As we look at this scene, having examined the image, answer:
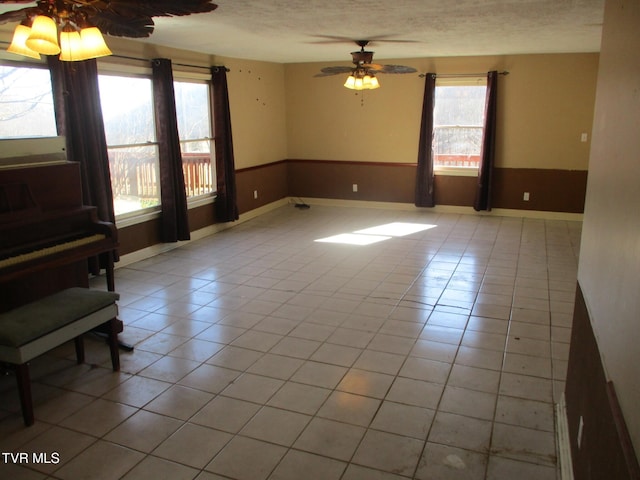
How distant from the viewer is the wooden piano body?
121 inches

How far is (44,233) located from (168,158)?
100 inches

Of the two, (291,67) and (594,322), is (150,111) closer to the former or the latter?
(291,67)

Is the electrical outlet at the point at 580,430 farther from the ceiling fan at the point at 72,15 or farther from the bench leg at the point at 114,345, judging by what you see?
the bench leg at the point at 114,345

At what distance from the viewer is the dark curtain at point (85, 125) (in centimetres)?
436

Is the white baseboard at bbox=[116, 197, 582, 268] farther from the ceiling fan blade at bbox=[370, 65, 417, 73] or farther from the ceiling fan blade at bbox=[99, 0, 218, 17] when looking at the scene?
the ceiling fan blade at bbox=[99, 0, 218, 17]

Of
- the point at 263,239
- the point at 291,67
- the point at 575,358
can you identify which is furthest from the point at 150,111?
the point at 575,358

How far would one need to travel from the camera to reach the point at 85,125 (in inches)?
181

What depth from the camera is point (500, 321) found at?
3.94 meters

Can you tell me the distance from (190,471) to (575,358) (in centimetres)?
180

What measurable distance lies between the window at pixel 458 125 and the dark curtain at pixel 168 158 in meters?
3.91

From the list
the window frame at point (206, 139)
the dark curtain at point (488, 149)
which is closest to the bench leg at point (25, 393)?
the window frame at point (206, 139)

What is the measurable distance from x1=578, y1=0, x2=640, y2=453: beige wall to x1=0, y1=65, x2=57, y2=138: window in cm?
409

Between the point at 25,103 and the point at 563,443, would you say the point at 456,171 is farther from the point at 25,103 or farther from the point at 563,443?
the point at 563,443

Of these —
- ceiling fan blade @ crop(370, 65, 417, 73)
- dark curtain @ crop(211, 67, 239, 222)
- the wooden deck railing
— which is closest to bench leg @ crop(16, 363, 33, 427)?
the wooden deck railing
